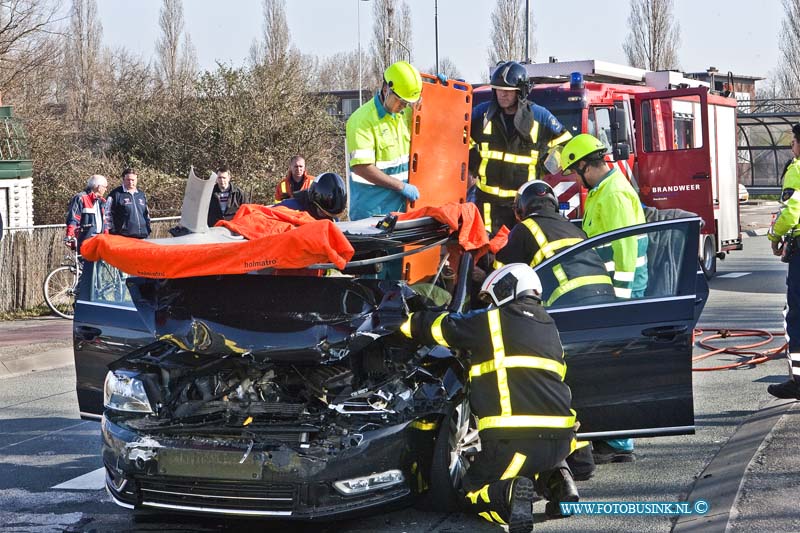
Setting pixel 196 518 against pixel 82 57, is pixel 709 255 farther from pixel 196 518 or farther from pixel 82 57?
pixel 82 57

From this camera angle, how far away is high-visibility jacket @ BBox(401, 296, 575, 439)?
202 inches

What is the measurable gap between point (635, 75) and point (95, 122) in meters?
15.2

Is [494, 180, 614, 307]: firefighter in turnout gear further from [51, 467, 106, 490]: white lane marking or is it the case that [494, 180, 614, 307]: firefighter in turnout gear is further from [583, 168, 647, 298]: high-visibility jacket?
[51, 467, 106, 490]: white lane marking

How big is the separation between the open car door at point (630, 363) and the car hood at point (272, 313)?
1.00 m

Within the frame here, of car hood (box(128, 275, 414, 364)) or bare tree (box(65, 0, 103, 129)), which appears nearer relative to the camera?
car hood (box(128, 275, 414, 364))

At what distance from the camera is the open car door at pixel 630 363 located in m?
5.80

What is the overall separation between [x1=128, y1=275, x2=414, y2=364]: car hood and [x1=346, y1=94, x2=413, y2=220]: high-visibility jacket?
196 centimetres

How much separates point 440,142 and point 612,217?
1.51 m

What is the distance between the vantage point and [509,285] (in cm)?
521

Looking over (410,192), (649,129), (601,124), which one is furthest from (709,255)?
(410,192)

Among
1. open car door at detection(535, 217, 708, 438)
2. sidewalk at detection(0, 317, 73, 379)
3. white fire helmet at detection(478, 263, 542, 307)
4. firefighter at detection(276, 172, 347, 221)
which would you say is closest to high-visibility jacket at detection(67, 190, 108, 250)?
sidewalk at detection(0, 317, 73, 379)

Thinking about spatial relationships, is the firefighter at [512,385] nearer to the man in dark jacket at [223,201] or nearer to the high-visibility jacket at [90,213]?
the man in dark jacket at [223,201]

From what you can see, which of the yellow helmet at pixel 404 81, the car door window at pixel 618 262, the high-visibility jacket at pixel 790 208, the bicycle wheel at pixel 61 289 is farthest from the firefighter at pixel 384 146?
the bicycle wheel at pixel 61 289

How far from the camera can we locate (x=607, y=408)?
580 centimetres
